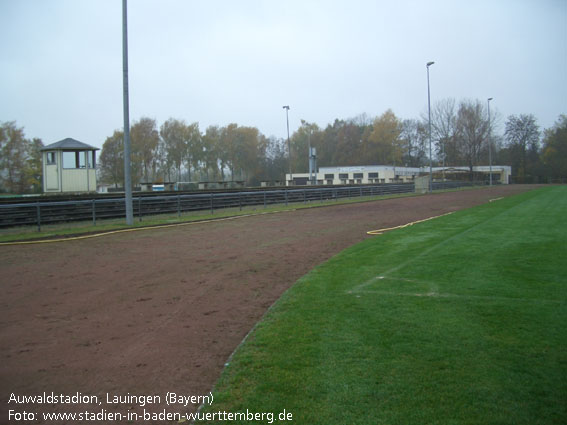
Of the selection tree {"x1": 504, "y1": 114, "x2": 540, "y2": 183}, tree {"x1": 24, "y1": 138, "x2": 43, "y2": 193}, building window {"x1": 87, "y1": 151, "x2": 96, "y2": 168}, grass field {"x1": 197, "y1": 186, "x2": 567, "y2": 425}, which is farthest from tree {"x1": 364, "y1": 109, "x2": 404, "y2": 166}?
grass field {"x1": 197, "y1": 186, "x2": 567, "y2": 425}

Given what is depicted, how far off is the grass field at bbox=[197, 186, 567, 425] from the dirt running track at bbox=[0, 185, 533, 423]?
1.82ft

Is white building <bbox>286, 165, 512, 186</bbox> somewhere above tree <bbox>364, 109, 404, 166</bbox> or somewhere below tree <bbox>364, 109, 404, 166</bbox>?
below

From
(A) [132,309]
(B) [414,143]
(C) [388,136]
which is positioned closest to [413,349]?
(A) [132,309]

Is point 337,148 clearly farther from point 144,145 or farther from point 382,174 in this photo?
point 144,145

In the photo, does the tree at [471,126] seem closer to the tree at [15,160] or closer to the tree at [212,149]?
the tree at [212,149]

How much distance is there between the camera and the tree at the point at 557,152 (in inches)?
3910

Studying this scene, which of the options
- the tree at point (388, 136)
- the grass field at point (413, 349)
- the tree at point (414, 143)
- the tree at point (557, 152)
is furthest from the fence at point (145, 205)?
the tree at point (557, 152)

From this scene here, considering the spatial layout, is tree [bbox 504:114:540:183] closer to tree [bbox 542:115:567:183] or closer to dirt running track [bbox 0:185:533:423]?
tree [bbox 542:115:567:183]

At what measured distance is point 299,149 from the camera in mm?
111250

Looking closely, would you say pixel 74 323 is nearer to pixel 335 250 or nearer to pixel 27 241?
pixel 335 250

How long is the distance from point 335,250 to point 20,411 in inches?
348

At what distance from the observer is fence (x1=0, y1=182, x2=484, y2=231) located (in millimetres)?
16984

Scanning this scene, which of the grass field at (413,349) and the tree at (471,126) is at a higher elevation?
the tree at (471,126)

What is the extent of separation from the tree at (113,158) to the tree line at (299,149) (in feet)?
0.53
